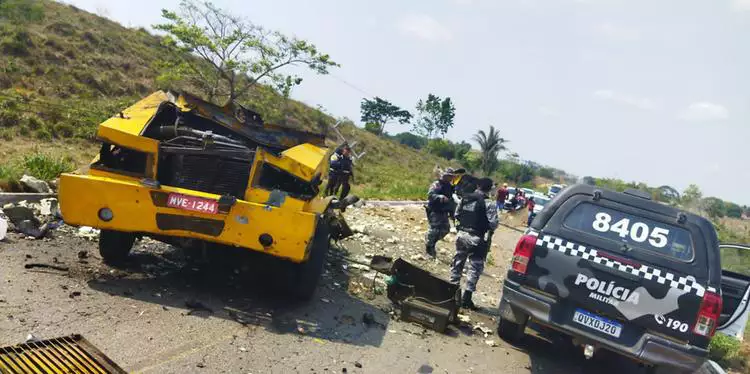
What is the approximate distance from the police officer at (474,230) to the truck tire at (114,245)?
346 centimetres

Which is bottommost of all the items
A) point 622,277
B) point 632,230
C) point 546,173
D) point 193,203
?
point 193,203

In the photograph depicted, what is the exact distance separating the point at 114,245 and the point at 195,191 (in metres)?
1.18

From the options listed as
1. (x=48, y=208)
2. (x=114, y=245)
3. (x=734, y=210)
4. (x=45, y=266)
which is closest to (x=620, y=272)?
(x=114, y=245)

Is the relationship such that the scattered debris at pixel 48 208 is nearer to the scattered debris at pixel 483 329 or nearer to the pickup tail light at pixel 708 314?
the scattered debris at pixel 483 329

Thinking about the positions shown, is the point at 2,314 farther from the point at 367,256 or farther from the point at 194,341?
the point at 367,256

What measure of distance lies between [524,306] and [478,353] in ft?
2.38

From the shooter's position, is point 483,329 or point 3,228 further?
point 483,329

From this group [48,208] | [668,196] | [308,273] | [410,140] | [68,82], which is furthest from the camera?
[410,140]

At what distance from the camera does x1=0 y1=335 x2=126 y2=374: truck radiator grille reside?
297 cm

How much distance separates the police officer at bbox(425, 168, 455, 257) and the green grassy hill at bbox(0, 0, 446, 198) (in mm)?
5653

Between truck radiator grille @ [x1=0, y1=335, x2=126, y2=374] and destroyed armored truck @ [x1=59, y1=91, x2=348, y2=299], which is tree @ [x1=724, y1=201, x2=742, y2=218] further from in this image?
truck radiator grille @ [x1=0, y1=335, x2=126, y2=374]

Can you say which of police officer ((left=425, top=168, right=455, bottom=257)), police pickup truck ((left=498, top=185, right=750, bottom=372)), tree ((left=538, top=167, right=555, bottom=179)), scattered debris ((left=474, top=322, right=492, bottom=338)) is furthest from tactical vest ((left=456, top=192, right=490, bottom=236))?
tree ((left=538, top=167, right=555, bottom=179))

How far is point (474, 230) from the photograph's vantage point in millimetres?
6332

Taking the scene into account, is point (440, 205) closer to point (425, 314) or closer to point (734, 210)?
point (425, 314)
